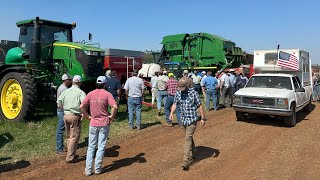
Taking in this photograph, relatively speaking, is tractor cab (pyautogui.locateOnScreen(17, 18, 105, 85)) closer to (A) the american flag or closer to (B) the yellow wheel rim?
(B) the yellow wheel rim

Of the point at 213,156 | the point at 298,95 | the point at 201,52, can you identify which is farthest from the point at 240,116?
the point at 201,52

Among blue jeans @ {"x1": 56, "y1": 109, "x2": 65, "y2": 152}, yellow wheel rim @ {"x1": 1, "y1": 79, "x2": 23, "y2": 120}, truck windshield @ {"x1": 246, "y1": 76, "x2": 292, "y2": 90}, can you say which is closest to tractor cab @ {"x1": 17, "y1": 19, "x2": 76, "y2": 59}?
yellow wheel rim @ {"x1": 1, "y1": 79, "x2": 23, "y2": 120}

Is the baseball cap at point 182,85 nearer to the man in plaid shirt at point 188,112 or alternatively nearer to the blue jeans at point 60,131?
the man in plaid shirt at point 188,112

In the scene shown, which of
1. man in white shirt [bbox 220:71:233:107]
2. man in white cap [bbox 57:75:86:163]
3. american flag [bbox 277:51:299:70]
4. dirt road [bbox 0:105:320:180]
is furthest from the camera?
man in white shirt [bbox 220:71:233:107]

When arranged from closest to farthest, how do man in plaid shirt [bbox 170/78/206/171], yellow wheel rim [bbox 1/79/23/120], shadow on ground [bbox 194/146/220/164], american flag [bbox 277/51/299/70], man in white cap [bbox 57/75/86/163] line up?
man in plaid shirt [bbox 170/78/206/171] < man in white cap [bbox 57/75/86/163] < shadow on ground [bbox 194/146/220/164] < yellow wheel rim [bbox 1/79/23/120] < american flag [bbox 277/51/299/70]

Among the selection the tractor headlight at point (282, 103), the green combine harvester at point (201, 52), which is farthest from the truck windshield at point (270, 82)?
the green combine harvester at point (201, 52)

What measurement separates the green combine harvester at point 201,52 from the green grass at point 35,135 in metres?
10.4

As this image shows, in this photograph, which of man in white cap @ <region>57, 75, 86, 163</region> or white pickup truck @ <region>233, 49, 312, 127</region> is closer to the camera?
man in white cap @ <region>57, 75, 86, 163</region>

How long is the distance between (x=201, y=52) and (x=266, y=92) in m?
11.2

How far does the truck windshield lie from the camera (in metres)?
11.3

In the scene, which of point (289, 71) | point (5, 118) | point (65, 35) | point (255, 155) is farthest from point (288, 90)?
point (5, 118)

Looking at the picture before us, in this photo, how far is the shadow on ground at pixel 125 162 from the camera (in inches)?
246

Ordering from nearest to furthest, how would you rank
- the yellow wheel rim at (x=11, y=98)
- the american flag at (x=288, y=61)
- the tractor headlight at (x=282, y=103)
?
the yellow wheel rim at (x=11, y=98) < the tractor headlight at (x=282, y=103) < the american flag at (x=288, y=61)

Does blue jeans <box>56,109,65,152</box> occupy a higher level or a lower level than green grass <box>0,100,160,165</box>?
higher
